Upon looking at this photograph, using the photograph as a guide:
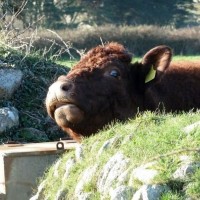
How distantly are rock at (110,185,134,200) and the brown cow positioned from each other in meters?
3.30

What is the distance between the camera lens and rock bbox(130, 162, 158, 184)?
7004mm

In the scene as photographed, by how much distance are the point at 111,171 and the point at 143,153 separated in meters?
0.36

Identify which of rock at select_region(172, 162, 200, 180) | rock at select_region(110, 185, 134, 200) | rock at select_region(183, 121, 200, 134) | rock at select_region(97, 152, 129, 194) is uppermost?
rock at select_region(172, 162, 200, 180)

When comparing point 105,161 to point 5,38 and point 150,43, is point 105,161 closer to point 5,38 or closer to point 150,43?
point 5,38

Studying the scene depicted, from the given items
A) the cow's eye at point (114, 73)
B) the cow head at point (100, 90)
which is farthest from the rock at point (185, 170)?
the cow's eye at point (114, 73)

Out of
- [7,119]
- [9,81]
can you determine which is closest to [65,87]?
[7,119]

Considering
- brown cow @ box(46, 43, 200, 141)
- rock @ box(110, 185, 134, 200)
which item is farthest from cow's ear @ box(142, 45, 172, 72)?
rock @ box(110, 185, 134, 200)

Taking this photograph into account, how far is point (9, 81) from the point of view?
1695cm

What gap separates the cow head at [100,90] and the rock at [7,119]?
4.47 metres

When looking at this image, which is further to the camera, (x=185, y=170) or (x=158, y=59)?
(x=158, y=59)

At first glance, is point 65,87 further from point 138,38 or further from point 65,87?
point 138,38

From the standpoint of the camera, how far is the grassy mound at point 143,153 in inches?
271

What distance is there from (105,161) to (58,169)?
4.57 ft

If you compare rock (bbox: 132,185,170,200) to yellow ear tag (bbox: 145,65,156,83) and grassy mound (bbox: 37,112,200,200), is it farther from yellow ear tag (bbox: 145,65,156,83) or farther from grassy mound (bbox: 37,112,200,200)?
yellow ear tag (bbox: 145,65,156,83)
